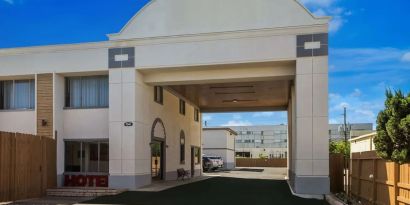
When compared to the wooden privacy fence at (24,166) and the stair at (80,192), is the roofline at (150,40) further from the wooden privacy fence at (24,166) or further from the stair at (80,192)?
the stair at (80,192)

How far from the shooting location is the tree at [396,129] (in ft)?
32.8

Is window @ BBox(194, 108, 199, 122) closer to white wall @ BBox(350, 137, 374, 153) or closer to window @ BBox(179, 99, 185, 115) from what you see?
window @ BBox(179, 99, 185, 115)

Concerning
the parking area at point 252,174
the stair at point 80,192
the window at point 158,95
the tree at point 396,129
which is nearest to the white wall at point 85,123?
the stair at point 80,192

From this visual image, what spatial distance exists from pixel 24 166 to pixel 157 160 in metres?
9.98

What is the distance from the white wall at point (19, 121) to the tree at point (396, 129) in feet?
54.8

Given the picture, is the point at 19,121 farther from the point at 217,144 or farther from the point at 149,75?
the point at 217,144

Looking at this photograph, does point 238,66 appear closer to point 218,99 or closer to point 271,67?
point 271,67

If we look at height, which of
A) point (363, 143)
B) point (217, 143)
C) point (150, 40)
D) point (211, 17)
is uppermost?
point (211, 17)

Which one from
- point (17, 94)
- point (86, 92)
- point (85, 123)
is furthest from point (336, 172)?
point (17, 94)

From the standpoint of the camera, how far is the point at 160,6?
68.2 ft

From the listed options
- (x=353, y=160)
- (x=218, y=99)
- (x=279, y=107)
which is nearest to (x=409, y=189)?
(x=353, y=160)

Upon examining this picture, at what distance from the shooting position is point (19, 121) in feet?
72.6

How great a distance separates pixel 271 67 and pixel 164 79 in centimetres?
511

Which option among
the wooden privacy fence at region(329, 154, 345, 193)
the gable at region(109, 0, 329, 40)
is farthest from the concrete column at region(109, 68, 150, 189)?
the wooden privacy fence at region(329, 154, 345, 193)
